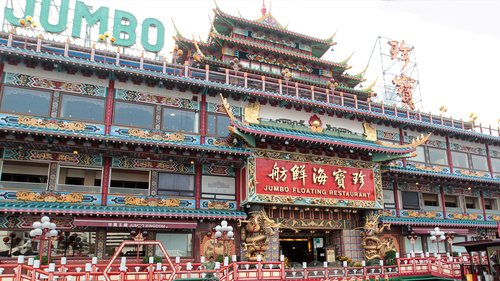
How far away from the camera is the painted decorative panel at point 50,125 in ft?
56.1

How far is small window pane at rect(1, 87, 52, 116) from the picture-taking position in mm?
18141

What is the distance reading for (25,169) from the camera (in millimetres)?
17906

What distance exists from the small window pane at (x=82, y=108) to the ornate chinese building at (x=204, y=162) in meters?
0.05

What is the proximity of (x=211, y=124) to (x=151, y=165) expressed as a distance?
402 cm

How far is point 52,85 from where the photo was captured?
19.3m

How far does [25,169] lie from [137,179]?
16.6ft

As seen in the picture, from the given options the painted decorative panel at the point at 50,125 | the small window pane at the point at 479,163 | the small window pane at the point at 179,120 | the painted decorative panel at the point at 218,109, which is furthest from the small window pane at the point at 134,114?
the small window pane at the point at 479,163

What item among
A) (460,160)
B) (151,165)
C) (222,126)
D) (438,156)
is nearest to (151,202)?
(151,165)

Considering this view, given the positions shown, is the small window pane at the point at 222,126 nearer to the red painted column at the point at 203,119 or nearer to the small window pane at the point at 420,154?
the red painted column at the point at 203,119

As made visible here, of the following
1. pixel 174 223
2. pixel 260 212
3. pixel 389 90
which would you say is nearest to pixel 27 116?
pixel 174 223

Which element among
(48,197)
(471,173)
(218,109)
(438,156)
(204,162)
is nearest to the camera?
(48,197)

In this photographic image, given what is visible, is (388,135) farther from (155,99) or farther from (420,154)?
(155,99)

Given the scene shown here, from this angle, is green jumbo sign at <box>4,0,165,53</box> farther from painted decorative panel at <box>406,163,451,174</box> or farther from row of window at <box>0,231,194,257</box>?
→ painted decorative panel at <box>406,163,451,174</box>

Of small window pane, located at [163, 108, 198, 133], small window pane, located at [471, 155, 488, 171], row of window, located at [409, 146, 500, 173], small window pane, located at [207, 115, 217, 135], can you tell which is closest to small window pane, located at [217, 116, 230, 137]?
small window pane, located at [207, 115, 217, 135]
